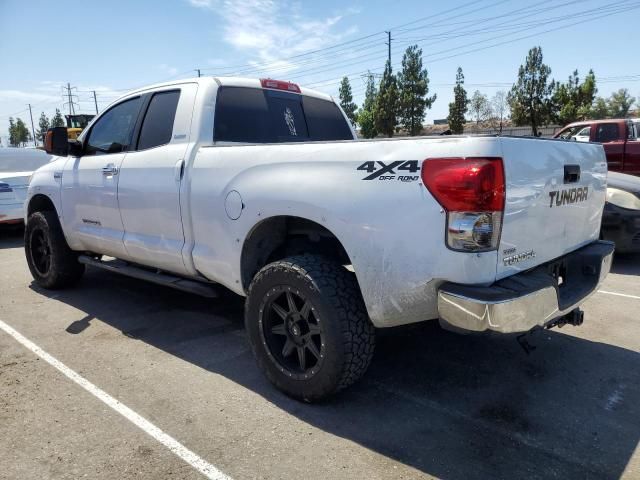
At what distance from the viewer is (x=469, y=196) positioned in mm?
2191

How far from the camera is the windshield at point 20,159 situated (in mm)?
9055

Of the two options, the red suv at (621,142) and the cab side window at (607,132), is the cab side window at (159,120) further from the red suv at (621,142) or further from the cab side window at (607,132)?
the cab side window at (607,132)

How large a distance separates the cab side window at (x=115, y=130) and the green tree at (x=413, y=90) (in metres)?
37.6

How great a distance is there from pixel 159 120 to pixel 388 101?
129 ft

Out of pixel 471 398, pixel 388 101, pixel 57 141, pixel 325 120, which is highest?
pixel 388 101

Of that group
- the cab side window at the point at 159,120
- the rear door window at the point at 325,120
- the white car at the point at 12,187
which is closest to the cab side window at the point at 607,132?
the rear door window at the point at 325,120

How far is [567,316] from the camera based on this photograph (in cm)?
295

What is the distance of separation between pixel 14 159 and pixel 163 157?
7.32 meters

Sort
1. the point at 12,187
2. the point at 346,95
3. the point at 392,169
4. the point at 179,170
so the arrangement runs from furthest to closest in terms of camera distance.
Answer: the point at 346,95 < the point at 12,187 < the point at 179,170 < the point at 392,169

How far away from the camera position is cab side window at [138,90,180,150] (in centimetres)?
383

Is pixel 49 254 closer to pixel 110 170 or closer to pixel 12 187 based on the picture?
pixel 110 170

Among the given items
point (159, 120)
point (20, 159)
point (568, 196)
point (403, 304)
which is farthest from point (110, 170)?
point (20, 159)

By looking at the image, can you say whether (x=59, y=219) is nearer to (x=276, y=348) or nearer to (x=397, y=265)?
(x=276, y=348)

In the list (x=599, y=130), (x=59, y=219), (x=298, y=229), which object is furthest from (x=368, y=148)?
(x=599, y=130)
